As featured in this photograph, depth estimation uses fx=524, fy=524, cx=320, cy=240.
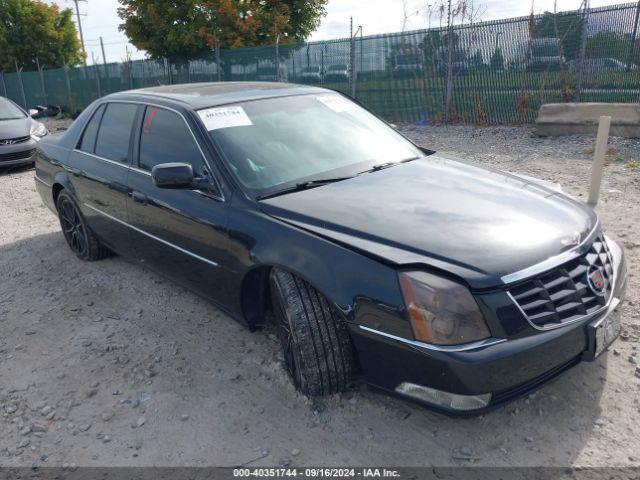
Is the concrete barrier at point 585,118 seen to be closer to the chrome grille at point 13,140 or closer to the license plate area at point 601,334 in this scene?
the license plate area at point 601,334

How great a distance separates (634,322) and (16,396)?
12.4 ft

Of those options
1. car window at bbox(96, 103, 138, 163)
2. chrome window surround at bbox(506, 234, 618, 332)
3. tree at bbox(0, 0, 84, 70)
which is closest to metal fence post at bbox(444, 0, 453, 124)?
car window at bbox(96, 103, 138, 163)

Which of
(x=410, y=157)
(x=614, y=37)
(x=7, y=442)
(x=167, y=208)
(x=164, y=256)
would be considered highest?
(x=614, y=37)

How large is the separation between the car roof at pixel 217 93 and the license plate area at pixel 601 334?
2.49 meters

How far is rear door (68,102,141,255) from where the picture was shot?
402cm

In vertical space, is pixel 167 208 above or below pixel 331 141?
below

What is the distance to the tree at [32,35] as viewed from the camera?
2756 cm

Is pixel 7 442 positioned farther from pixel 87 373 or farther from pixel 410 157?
pixel 410 157

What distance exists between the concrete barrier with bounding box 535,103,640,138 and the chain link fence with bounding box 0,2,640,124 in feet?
4.36

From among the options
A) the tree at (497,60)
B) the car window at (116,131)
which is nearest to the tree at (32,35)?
the tree at (497,60)

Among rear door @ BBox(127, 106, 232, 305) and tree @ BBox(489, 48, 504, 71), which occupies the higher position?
tree @ BBox(489, 48, 504, 71)

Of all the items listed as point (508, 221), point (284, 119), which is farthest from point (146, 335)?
point (508, 221)

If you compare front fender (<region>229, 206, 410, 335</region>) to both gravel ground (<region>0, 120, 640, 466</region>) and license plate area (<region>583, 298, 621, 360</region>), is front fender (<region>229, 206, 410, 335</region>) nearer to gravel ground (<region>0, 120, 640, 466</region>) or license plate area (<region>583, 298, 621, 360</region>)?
gravel ground (<region>0, 120, 640, 466</region>)

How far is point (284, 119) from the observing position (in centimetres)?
350
